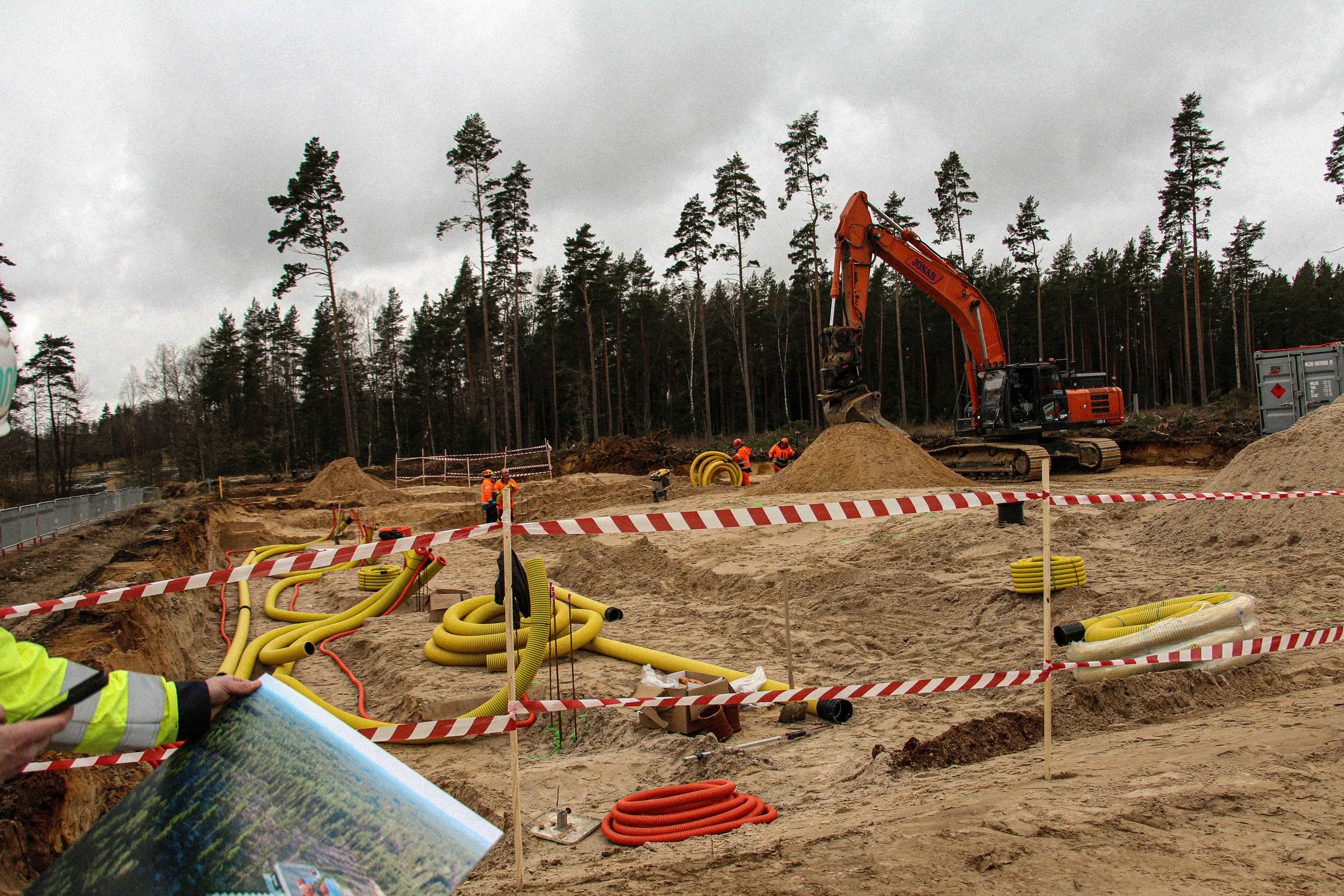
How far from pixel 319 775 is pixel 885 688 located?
326 cm

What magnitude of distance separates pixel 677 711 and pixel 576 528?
78.8 inches

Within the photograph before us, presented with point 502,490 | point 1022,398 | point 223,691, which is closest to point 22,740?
point 223,691

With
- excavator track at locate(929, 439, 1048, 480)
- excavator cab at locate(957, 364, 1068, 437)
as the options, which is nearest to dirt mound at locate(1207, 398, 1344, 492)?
excavator track at locate(929, 439, 1048, 480)

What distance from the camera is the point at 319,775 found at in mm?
1809

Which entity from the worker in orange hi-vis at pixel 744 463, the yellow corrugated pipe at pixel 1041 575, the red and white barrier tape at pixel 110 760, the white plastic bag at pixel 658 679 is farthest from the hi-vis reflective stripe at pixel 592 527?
A: the worker in orange hi-vis at pixel 744 463

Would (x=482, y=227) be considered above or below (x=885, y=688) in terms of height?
above

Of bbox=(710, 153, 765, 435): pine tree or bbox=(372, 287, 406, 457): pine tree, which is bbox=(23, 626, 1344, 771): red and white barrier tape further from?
bbox=(372, 287, 406, 457): pine tree

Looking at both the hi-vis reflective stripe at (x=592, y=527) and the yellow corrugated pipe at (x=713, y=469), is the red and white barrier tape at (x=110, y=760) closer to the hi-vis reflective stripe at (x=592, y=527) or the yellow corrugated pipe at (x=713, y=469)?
the hi-vis reflective stripe at (x=592, y=527)

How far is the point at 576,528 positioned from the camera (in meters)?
3.62

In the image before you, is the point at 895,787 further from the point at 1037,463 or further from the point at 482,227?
the point at 482,227

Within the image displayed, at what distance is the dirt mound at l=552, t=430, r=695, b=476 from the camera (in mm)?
27516

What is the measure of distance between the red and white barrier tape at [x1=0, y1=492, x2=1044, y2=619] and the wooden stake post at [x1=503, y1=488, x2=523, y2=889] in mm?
89

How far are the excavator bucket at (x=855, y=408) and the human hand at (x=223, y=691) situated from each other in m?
15.2

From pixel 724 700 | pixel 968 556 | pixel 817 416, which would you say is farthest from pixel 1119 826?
pixel 817 416
